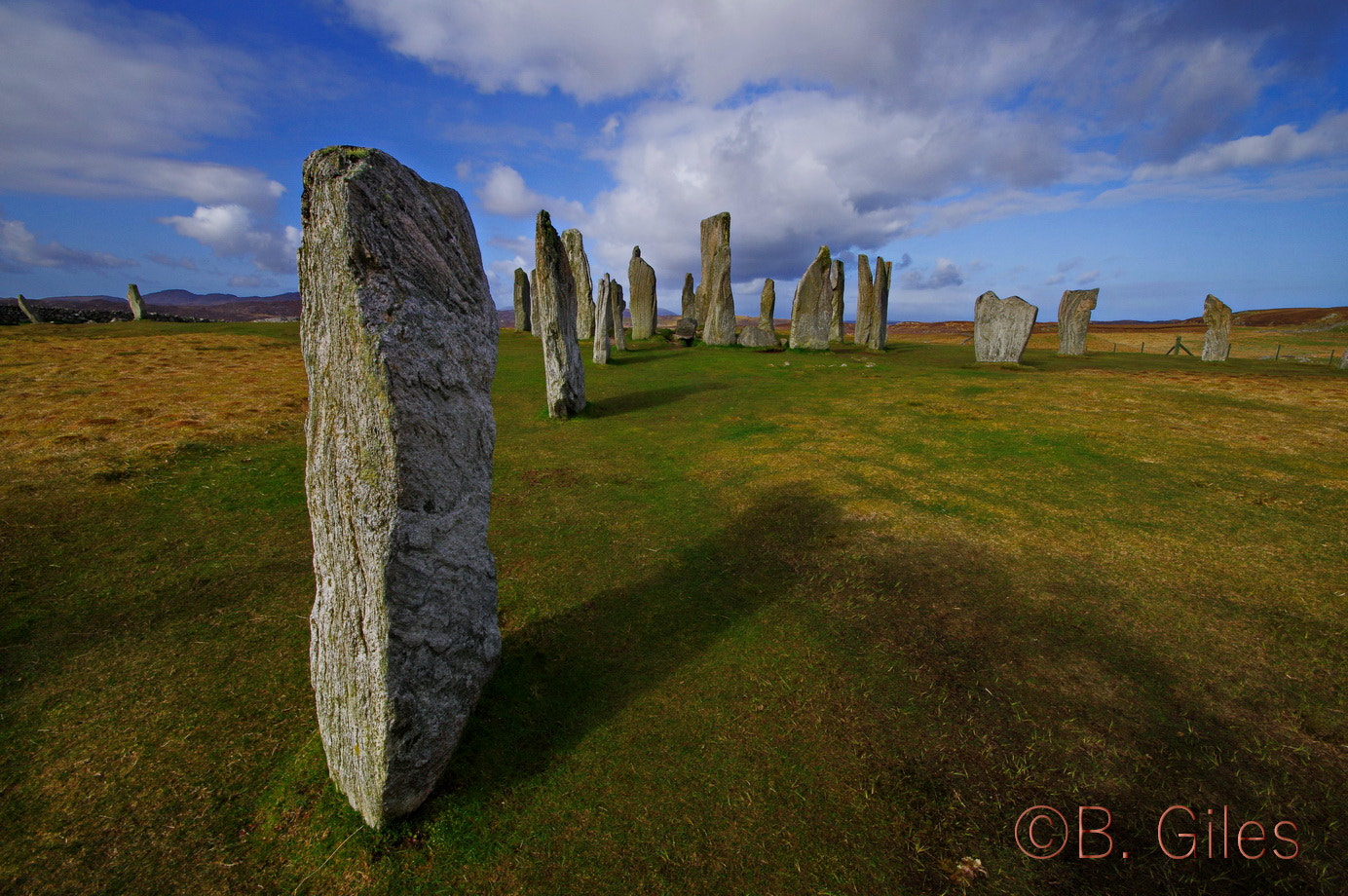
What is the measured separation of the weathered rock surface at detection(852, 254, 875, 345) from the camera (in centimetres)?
2405

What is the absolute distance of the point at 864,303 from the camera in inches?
985

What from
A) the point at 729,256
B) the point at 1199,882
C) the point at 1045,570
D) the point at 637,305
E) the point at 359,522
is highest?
the point at 729,256

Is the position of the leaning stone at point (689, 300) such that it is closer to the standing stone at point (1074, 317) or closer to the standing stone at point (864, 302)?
the standing stone at point (864, 302)

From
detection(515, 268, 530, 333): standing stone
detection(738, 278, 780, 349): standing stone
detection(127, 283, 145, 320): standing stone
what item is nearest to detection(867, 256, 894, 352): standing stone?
detection(738, 278, 780, 349): standing stone

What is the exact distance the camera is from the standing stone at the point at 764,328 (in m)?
23.8

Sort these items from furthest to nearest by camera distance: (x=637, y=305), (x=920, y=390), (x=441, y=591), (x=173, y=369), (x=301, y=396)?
(x=637, y=305) < (x=173, y=369) < (x=920, y=390) < (x=301, y=396) < (x=441, y=591)

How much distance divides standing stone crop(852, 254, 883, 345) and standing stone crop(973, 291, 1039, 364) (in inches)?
198

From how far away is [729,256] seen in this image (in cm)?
2359

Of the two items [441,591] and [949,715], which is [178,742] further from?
[949,715]

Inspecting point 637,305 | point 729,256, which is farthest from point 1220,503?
point 637,305

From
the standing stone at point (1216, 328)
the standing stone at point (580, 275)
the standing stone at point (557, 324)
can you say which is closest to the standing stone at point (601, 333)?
the standing stone at point (580, 275)

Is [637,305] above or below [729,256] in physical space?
below

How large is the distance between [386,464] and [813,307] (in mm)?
20869

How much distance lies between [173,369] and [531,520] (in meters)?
15.2
